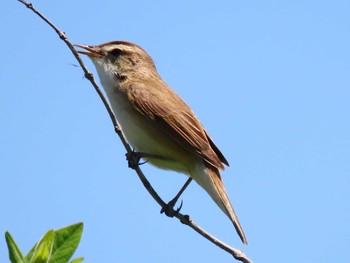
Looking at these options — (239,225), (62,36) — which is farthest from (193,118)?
(62,36)

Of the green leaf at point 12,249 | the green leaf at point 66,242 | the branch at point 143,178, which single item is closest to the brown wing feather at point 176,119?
the branch at point 143,178

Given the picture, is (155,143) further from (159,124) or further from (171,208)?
(171,208)

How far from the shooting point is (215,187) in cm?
541

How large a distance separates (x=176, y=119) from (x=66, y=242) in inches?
156

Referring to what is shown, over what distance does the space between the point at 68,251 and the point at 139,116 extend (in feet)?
12.7

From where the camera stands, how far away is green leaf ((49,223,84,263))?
6.73ft

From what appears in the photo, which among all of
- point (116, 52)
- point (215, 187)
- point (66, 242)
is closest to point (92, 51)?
point (116, 52)

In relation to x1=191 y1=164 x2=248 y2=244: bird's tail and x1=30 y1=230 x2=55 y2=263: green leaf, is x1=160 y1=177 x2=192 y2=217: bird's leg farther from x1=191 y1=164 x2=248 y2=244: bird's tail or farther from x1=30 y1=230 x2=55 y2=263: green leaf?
x1=30 y1=230 x2=55 y2=263: green leaf

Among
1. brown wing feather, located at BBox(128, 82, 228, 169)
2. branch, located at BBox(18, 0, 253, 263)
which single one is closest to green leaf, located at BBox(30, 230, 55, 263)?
branch, located at BBox(18, 0, 253, 263)

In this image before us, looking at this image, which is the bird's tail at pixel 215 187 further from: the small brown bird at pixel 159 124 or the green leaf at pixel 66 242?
the green leaf at pixel 66 242

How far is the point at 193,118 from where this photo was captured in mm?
6211

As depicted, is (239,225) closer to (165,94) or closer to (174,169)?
(174,169)

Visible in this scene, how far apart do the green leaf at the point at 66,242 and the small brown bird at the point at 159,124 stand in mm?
3102

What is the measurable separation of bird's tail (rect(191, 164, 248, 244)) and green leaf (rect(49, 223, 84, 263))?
285cm
